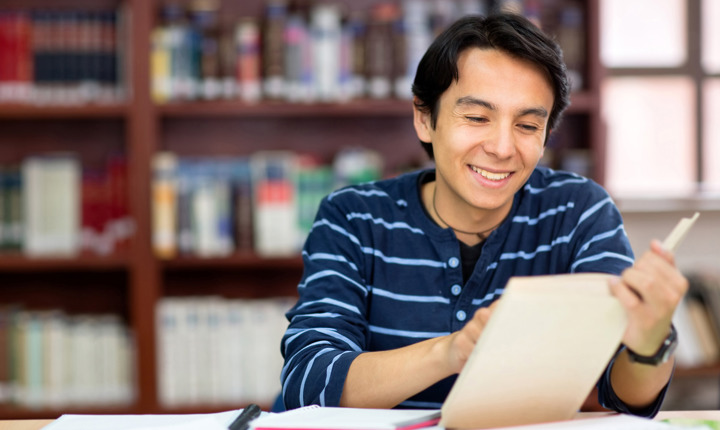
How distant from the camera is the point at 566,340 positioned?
775 millimetres

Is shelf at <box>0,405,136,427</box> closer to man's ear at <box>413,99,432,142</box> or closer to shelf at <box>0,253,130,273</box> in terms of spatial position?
shelf at <box>0,253,130,273</box>

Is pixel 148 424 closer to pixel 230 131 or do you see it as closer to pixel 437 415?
pixel 437 415

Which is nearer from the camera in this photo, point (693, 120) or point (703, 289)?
point (703, 289)

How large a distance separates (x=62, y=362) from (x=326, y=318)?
5.13ft

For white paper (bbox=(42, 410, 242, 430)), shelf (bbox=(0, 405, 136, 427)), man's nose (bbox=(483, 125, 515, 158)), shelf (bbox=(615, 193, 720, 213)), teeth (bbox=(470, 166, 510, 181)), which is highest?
man's nose (bbox=(483, 125, 515, 158))

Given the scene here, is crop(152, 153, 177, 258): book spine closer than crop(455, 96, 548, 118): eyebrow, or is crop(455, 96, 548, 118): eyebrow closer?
crop(455, 96, 548, 118): eyebrow

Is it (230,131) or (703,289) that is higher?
(230,131)

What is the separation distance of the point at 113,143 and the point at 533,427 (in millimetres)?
2147

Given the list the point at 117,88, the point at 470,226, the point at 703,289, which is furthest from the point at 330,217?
the point at 703,289

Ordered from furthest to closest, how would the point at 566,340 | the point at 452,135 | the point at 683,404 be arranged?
the point at 683,404
the point at 452,135
the point at 566,340

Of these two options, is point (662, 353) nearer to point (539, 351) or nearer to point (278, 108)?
point (539, 351)

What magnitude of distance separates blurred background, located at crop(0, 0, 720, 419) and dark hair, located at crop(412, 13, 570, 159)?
117 cm

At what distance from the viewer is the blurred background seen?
237cm

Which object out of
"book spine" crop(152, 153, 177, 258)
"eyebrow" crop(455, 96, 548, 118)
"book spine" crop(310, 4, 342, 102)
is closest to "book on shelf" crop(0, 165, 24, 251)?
"book spine" crop(152, 153, 177, 258)
